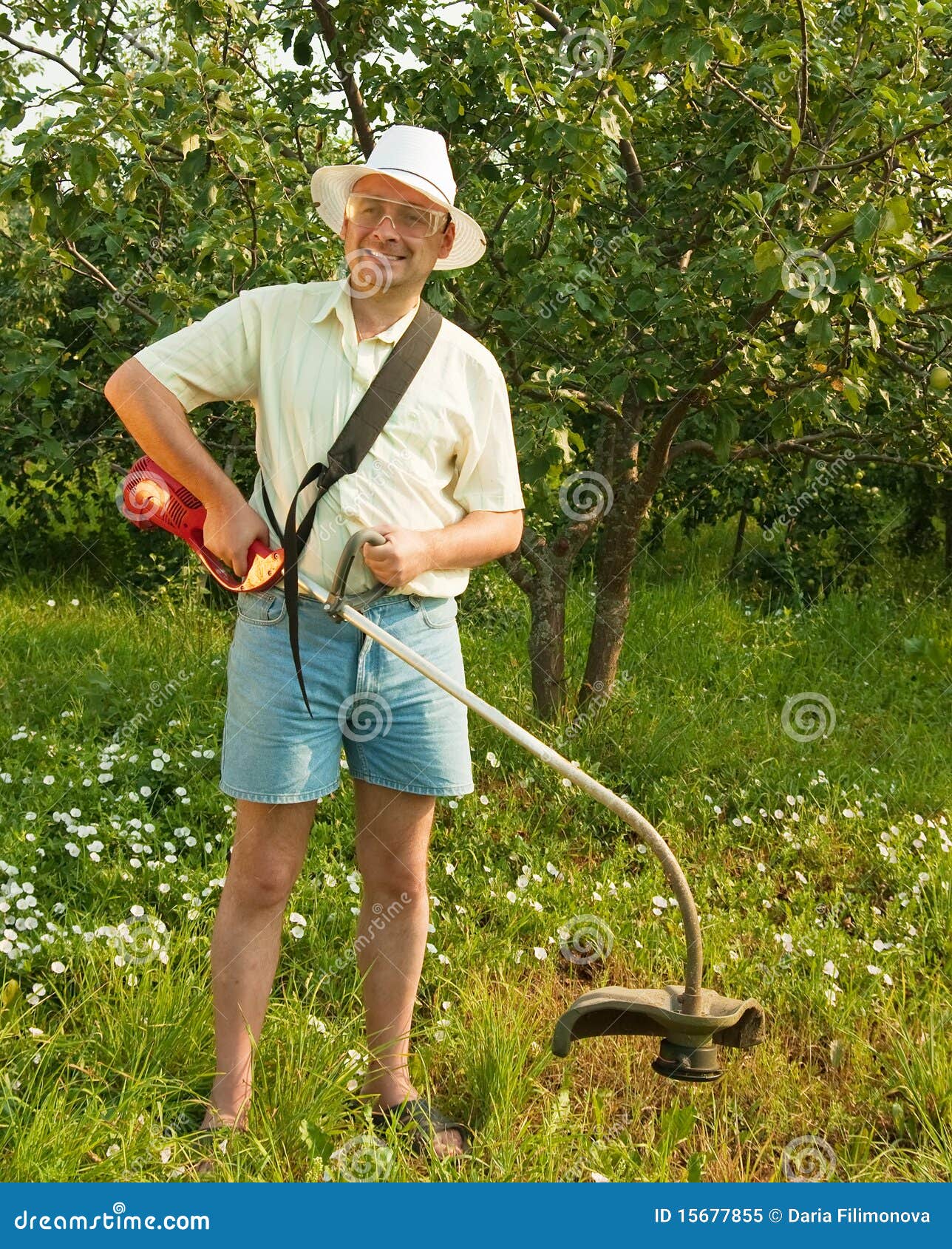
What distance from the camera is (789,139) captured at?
359cm

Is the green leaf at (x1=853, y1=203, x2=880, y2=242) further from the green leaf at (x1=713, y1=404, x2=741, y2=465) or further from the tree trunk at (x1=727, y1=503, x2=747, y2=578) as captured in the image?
the tree trunk at (x1=727, y1=503, x2=747, y2=578)

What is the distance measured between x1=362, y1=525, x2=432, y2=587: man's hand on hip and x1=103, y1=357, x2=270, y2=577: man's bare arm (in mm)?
249

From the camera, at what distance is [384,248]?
245 cm

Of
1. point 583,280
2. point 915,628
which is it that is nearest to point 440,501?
point 583,280

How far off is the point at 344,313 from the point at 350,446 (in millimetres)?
270

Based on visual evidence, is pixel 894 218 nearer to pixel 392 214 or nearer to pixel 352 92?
pixel 392 214

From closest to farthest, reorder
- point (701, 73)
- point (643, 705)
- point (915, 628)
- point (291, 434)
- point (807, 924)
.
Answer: point (291, 434) → point (701, 73) → point (807, 924) → point (643, 705) → point (915, 628)

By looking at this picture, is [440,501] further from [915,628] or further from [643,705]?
[915,628]

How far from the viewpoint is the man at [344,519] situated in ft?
7.98

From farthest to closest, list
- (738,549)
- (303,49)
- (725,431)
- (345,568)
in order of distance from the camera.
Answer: (738,549) < (303,49) < (725,431) < (345,568)

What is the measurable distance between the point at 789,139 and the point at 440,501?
1.77m

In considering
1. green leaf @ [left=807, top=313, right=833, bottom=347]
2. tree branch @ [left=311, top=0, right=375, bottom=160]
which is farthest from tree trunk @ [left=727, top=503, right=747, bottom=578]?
green leaf @ [left=807, top=313, right=833, bottom=347]

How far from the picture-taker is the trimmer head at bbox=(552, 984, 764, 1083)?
2.61m

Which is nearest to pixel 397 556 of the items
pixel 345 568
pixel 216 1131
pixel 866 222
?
pixel 345 568
